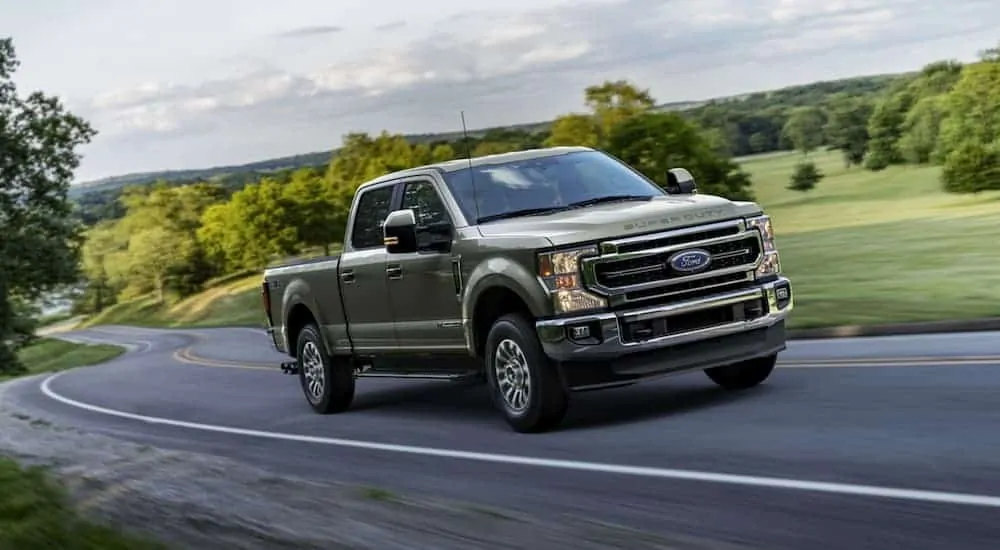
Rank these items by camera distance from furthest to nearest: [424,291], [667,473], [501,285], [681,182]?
[681,182]
[424,291]
[501,285]
[667,473]

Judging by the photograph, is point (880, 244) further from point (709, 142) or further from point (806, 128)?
point (709, 142)

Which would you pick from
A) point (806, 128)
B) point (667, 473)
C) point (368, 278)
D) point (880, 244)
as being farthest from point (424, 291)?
point (806, 128)

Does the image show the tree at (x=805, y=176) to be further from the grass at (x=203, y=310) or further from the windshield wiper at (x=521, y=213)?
the grass at (x=203, y=310)

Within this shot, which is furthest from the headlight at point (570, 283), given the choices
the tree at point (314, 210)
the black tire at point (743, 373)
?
the tree at point (314, 210)

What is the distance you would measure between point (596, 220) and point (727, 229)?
3.18ft

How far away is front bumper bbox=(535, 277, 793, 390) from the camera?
9438 mm

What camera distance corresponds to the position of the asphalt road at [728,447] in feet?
20.1

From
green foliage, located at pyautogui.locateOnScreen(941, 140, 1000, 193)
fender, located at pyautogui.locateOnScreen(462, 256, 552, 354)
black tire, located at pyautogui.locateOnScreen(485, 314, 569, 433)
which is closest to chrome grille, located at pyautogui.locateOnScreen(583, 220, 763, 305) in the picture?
fender, located at pyautogui.locateOnScreen(462, 256, 552, 354)

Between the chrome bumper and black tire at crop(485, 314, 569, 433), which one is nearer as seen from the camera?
the chrome bumper

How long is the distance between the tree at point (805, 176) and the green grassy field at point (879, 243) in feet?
0.41

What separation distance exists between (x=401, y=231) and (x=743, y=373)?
2963 mm

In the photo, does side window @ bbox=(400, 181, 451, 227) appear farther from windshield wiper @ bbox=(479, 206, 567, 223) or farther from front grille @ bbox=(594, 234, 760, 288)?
front grille @ bbox=(594, 234, 760, 288)

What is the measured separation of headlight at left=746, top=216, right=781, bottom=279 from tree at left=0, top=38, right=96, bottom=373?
123 feet

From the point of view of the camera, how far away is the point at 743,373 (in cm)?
1110
